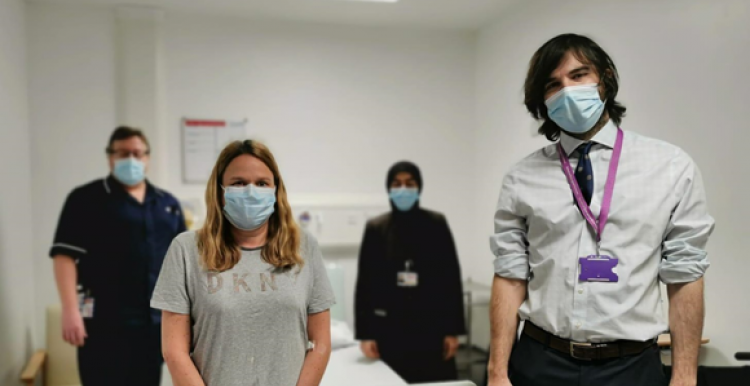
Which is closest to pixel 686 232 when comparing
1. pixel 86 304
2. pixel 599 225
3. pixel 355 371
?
pixel 599 225

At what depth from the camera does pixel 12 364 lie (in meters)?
2.91

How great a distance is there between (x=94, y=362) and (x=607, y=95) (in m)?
2.53

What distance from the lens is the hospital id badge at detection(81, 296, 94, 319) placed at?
9.04 ft

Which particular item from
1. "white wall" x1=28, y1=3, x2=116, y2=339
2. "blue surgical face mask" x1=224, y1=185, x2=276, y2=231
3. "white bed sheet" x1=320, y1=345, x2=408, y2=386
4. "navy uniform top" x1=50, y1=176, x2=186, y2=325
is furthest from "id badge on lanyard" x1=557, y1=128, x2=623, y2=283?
"white wall" x1=28, y1=3, x2=116, y2=339

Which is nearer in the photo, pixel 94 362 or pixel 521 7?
pixel 94 362

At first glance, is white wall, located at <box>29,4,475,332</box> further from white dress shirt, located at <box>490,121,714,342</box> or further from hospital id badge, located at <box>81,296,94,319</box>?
white dress shirt, located at <box>490,121,714,342</box>

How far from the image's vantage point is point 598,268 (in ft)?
4.81

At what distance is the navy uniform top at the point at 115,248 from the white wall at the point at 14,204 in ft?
1.42

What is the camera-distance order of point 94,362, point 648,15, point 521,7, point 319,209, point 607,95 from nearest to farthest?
point 607,95, point 648,15, point 94,362, point 521,7, point 319,209

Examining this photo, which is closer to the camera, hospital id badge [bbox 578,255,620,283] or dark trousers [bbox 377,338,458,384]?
hospital id badge [bbox 578,255,620,283]

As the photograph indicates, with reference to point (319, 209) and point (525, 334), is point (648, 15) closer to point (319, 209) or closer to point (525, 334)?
point (525, 334)

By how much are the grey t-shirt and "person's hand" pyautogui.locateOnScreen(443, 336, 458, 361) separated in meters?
1.58

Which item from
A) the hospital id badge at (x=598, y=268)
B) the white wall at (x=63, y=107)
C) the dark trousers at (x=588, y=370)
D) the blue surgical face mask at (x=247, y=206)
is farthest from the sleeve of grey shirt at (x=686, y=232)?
the white wall at (x=63, y=107)

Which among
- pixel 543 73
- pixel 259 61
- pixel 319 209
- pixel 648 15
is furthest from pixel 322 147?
pixel 543 73
